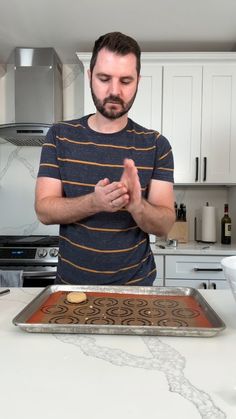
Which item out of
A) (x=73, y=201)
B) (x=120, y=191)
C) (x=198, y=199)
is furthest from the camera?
(x=198, y=199)

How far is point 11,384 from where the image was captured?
1.60 ft

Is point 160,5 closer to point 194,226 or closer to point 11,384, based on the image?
point 194,226

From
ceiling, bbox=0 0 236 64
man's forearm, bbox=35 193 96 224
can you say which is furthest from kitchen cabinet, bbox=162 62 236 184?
man's forearm, bbox=35 193 96 224

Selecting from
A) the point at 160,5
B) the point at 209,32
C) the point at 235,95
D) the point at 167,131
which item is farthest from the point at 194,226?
the point at 160,5

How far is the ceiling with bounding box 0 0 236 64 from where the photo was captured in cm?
203

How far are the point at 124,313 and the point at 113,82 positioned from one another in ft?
2.26

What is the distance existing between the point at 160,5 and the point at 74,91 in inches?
42.9

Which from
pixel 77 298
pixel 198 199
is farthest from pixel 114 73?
pixel 198 199

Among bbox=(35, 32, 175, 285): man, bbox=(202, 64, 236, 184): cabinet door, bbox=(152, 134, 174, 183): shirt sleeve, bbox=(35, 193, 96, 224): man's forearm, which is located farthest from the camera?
bbox=(202, 64, 236, 184): cabinet door

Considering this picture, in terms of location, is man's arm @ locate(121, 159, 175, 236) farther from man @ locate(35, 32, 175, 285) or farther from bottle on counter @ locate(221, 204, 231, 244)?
bottle on counter @ locate(221, 204, 231, 244)

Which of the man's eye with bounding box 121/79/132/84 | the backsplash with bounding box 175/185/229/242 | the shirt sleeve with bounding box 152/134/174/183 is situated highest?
the man's eye with bounding box 121/79/132/84

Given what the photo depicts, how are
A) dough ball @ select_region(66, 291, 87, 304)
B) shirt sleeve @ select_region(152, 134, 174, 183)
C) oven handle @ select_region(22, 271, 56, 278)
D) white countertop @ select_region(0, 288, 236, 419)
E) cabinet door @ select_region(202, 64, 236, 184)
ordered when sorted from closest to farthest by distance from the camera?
white countertop @ select_region(0, 288, 236, 419) → dough ball @ select_region(66, 291, 87, 304) → shirt sleeve @ select_region(152, 134, 174, 183) → oven handle @ select_region(22, 271, 56, 278) → cabinet door @ select_region(202, 64, 236, 184)

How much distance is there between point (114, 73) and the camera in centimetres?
106

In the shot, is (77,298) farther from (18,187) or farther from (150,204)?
(18,187)
